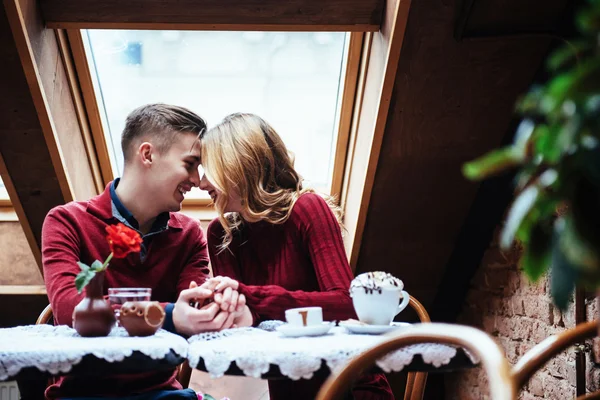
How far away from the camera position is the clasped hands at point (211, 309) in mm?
1514

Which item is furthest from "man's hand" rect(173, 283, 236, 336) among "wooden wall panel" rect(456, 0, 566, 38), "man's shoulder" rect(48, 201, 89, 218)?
"wooden wall panel" rect(456, 0, 566, 38)

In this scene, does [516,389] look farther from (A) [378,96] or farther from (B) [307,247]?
(A) [378,96]

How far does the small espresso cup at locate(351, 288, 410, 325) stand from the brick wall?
0.94 metres

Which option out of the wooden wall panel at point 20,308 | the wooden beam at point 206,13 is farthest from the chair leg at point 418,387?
the wooden wall panel at point 20,308

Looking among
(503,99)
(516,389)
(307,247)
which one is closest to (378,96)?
(503,99)

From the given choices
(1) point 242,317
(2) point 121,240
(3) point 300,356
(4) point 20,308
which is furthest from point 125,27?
(3) point 300,356

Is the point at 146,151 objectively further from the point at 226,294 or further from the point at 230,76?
the point at 230,76

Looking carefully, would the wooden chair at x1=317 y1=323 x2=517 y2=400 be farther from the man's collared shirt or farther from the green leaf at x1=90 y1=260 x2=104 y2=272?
the man's collared shirt

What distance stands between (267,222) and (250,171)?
16 centimetres

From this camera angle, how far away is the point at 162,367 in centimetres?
125

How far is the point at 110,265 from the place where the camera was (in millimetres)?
1973

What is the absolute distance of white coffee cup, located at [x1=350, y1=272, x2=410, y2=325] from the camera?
1.42m

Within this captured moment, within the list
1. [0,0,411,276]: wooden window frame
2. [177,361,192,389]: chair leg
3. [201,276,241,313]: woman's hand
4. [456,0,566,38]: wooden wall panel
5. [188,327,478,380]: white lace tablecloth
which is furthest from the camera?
[0,0,411,276]: wooden window frame

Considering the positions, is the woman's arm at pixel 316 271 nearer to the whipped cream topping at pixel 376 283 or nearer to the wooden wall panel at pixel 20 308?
the whipped cream topping at pixel 376 283
